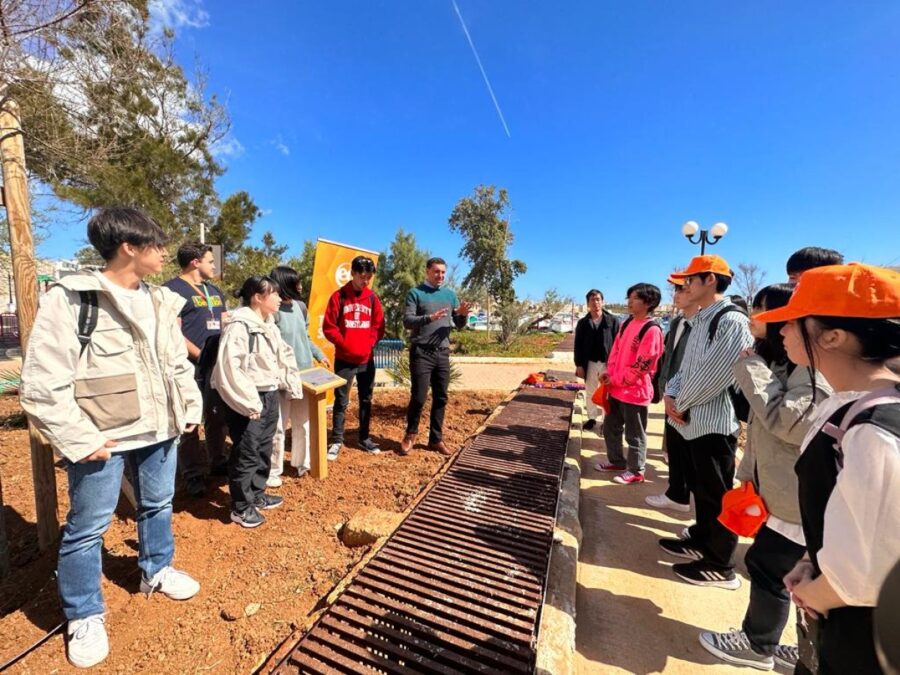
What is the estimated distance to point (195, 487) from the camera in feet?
10.3

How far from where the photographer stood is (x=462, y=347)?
669 inches

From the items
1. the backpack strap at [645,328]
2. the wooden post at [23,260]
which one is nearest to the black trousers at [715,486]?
the backpack strap at [645,328]

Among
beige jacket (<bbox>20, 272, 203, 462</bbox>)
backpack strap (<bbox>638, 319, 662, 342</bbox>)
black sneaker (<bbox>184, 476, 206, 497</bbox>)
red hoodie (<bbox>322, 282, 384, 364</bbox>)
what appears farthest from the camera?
red hoodie (<bbox>322, 282, 384, 364</bbox>)

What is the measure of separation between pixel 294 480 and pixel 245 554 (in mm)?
1083

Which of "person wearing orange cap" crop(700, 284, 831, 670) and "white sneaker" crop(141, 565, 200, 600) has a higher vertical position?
"person wearing orange cap" crop(700, 284, 831, 670)

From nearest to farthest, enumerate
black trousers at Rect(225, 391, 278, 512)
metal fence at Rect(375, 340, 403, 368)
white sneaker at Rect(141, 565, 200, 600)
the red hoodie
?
white sneaker at Rect(141, 565, 200, 600) < black trousers at Rect(225, 391, 278, 512) < the red hoodie < metal fence at Rect(375, 340, 403, 368)

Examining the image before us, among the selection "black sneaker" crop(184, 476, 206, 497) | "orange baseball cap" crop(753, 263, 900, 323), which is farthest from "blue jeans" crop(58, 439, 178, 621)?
"orange baseball cap" crop(753, 263, 900, 323)

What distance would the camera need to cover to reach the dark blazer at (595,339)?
494 cm

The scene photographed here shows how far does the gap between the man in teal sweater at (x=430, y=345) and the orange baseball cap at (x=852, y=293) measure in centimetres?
315

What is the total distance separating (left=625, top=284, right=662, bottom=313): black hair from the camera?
11.9ft

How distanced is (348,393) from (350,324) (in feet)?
2.50

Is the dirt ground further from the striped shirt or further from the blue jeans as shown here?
the striped shirt

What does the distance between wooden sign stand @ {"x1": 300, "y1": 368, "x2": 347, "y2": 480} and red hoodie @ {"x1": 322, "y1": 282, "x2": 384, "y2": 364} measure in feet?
1.40

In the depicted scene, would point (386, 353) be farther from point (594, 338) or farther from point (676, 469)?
point (676, 469)
